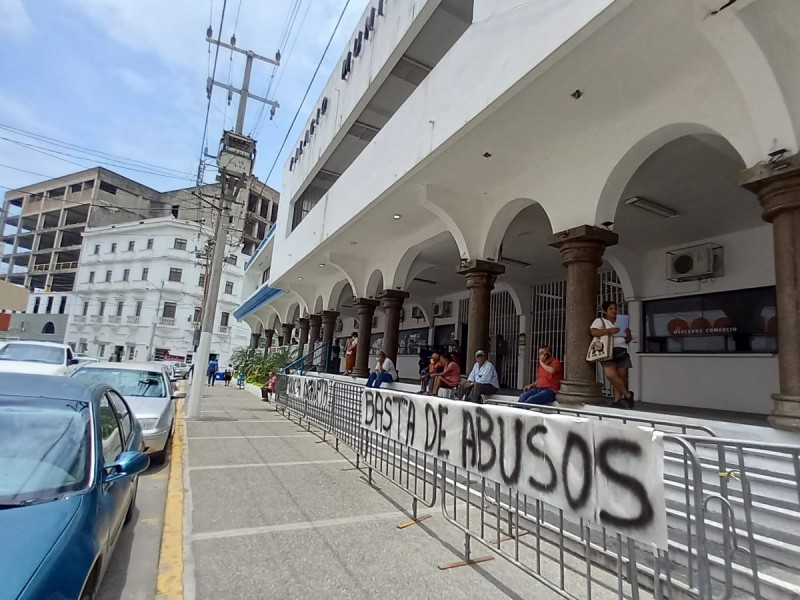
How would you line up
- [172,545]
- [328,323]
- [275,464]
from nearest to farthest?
[172,545]
[275,464]
[328,323]

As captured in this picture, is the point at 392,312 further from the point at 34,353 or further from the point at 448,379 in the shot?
the point at 34,353

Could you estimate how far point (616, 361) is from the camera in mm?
6031

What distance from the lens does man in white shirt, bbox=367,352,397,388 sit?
33.6ft

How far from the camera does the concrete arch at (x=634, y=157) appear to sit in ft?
16.8

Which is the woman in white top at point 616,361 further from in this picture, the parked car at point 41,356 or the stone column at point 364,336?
the parked car at point 41,356

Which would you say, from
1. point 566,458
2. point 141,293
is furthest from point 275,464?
point 141,293

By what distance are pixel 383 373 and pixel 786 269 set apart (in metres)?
7.74

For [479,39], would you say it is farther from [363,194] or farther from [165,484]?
[165,484]

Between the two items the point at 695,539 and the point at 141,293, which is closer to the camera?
the point at 695,539

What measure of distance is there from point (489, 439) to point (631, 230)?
6.98 m

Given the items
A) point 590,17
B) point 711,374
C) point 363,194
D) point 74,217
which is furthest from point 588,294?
point 74,217

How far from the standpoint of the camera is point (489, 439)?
11.1 ft

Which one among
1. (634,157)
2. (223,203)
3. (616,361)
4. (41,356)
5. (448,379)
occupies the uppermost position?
(223,203)

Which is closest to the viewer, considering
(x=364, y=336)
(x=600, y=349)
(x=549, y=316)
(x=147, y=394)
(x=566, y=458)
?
(x=566, y=458)
